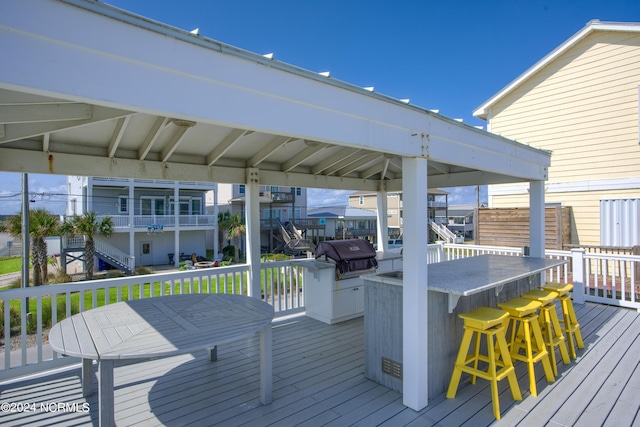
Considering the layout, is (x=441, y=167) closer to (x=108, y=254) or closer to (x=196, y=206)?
(x=108, y=254)

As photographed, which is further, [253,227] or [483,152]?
[253,227]

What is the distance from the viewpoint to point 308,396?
10.0 feet

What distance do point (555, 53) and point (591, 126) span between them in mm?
2015

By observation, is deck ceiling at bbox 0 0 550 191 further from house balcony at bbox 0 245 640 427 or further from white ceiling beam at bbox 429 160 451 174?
house balcony at bbox 0 245 640 427

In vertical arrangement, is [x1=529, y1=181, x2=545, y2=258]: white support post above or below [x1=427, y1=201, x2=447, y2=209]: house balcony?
below

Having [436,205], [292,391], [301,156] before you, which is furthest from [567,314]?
[436,205]

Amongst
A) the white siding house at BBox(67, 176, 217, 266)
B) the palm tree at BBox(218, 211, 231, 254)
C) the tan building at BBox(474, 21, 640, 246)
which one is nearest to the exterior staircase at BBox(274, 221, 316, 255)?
the palm tree at BBox(218, 211, 231, 254)

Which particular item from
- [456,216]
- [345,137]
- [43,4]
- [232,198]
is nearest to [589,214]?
[345,137]

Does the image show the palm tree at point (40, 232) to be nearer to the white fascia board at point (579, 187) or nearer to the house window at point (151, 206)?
the house window at point (151, 206)

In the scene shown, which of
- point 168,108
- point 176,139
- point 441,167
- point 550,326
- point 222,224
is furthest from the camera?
point 222,224

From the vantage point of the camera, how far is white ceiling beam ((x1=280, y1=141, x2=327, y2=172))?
14.3ft

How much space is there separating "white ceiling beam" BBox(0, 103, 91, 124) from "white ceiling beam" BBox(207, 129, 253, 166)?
152 centimetres

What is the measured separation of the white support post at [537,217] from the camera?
5.08 m

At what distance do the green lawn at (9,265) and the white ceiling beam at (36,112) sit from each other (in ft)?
75.0
